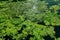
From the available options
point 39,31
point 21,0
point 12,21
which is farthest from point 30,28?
point 21,0

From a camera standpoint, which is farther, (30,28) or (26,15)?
(26,15)

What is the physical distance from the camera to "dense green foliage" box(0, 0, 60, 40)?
4871mm

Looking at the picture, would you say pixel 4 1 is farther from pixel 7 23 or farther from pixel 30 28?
pixel 30 28

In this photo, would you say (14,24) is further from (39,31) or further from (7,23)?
(39,31)

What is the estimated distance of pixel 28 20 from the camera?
205 inches

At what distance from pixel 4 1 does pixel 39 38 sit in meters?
2.04

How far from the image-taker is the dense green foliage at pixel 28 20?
487 centimetres

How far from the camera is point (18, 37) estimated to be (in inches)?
189

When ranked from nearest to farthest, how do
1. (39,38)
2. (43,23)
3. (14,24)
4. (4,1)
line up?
(39,38), (14,24), (43,23), (4,1)

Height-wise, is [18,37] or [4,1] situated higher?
[4,1]

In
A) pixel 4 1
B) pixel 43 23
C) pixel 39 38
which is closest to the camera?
pixel 39 38

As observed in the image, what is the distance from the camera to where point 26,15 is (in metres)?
5.52

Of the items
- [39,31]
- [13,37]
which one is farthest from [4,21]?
[39,31]

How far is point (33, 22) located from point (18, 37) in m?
0.72
